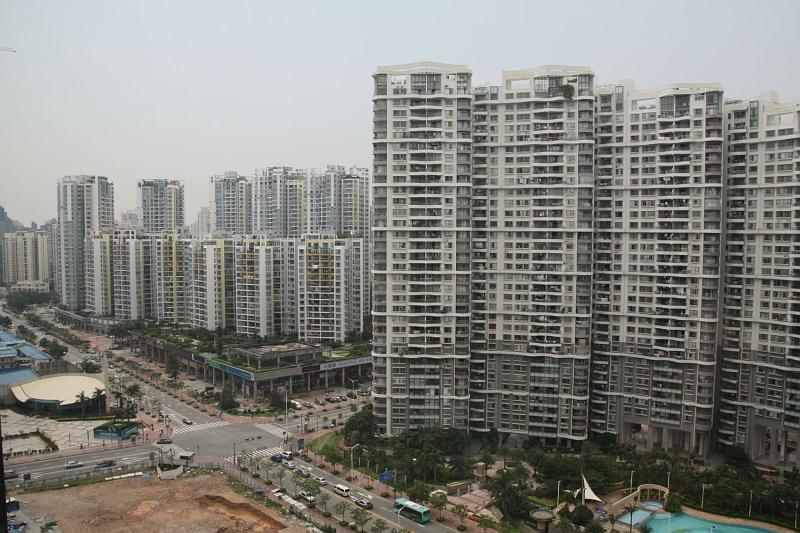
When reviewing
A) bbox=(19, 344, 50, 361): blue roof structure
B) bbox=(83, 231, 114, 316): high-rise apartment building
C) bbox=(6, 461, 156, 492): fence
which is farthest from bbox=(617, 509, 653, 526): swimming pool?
bbox=(83, 231, 114, 316): high-rise apartment building

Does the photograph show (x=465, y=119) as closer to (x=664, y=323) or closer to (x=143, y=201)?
(x=664, y=323)

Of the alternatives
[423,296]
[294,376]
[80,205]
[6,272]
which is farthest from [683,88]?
[6,272]

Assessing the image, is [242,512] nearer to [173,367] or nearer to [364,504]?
[364,504]

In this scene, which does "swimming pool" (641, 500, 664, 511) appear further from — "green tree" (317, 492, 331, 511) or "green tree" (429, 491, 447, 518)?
"green tree" (317, 492, 331, 511)

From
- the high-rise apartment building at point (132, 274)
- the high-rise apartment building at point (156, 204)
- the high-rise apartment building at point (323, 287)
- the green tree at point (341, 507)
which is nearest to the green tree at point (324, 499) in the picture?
the green tree at point (341, 507)

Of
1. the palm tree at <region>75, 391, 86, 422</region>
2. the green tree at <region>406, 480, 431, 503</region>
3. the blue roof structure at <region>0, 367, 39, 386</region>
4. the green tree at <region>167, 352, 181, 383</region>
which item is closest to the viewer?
the green tree at <region>406, 480, 431, 503</region>

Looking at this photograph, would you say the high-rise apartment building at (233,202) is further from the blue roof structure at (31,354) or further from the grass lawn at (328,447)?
the grass lawn at (328,447)

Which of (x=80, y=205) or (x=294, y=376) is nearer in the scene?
(x=294, y=376)
